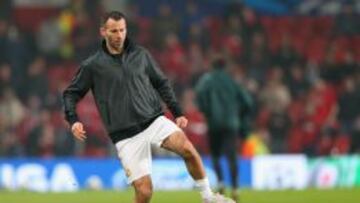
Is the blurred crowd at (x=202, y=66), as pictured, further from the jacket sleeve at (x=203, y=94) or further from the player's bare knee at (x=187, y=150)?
the player's bare knee at (x=187, y=150)

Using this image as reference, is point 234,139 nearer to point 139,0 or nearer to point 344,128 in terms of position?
point 344,128

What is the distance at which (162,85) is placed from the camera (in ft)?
37.5

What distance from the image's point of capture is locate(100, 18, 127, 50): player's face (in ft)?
36.1

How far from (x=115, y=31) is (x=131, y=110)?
779mm

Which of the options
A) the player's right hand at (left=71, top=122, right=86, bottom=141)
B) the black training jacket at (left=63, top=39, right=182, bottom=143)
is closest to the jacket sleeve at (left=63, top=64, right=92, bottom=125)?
the black training jacket at (left=63, top=39, right=182, bottom=143)

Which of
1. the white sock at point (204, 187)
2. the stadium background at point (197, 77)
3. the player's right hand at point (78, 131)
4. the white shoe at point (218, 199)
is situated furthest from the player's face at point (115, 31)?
the stadium background at point (197, 77)

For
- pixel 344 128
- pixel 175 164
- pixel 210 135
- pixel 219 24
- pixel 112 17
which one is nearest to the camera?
pixel 112 17

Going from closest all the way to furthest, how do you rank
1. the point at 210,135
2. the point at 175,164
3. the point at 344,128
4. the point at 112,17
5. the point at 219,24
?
the point at 112,17
the point at 210,135
the point at 175,164
the point at 344,128
the point at 219,24

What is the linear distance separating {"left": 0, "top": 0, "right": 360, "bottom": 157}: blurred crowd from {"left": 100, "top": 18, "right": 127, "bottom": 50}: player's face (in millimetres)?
12780

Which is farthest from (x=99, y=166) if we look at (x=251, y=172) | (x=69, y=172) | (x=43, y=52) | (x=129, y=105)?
(x=129, y=105)

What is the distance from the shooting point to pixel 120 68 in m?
11.2

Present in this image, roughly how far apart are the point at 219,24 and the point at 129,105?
16.5 meters

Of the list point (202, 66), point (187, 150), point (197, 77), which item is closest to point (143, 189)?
point (187, 150)

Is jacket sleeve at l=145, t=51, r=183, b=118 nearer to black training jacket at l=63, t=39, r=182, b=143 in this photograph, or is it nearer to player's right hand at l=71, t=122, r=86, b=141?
black training jacket at l=63, t=39, r=182, b=143
